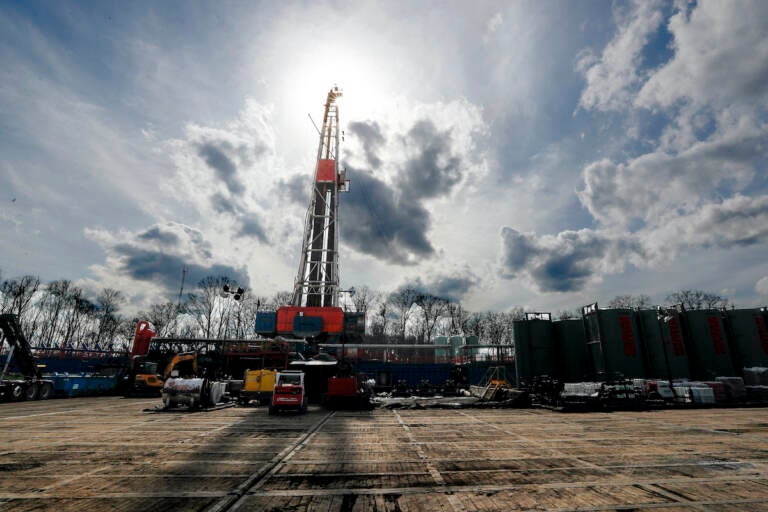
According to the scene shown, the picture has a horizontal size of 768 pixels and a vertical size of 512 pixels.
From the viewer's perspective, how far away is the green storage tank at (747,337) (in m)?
30.2

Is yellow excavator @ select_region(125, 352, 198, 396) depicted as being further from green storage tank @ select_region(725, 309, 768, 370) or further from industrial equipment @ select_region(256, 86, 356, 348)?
green storage tank @ select_region(725, 309, 768, 370)

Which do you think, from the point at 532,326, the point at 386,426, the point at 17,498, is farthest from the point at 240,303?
the point at 17,498

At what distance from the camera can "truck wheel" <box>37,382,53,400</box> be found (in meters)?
27.3

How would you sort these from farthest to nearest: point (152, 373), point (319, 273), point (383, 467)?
1. point (319, 273)
2. point (152, 373)
3. point (383, 467)

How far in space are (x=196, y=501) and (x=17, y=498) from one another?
10.2ft

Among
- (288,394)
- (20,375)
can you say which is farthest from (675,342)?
(20,375)

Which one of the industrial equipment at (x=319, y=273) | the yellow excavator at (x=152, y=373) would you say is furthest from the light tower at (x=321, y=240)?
the yellow excavator at (x=152, y=373)

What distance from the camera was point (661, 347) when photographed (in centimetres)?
3039

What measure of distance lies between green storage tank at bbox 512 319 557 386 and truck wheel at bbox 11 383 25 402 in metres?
40.1

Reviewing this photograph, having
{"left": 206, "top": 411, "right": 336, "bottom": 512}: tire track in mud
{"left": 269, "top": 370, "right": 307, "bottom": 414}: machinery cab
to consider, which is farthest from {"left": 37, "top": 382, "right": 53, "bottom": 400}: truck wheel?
{"left": 206, "top": 411, "right": 336, "bottom": 512}: tire track in mud

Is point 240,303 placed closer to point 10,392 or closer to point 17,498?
point 10,392

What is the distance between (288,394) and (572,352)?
28458 millimetres

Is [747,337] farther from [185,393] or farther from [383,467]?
[185,393]

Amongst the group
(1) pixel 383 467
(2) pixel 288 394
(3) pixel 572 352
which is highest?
(3) pixel 572 352
